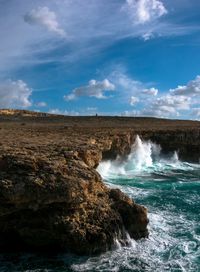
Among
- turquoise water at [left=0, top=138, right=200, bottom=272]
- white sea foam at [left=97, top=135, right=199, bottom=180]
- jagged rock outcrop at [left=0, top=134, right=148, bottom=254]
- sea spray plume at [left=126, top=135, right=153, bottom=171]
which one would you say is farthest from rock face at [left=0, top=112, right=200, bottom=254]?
sea spray plume at [left=126, top=135, right=153, bottom=171]

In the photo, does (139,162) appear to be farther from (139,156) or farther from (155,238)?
(155,238)

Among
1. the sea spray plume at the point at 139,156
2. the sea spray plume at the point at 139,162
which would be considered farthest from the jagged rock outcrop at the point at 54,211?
the sea spray plume at the point at 139,156

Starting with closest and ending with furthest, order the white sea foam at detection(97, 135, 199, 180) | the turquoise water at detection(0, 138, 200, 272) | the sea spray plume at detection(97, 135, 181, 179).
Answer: the turquoise water at detection(0, 138, 200, 272) → the white sea foam at detection(97, 135, 199, 180) → the sea spray plume at detection(97, 135, 181, 179)

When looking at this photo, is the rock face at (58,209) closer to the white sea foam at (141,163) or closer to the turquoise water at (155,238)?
the turquoise water at (155,238)

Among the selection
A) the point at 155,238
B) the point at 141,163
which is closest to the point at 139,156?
the point at 141,163

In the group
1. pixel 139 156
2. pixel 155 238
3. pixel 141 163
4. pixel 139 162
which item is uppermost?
pixel 139 156

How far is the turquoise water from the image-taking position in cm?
1573

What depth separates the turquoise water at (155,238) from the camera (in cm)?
1573

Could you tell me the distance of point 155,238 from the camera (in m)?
18.5

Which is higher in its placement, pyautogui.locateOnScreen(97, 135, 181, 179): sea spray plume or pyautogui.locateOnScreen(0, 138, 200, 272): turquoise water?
pyautogui.locateOnScreen(97, 135, 181, 179): sea spray plume

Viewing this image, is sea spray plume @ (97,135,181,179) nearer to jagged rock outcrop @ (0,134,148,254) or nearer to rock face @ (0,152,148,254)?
jagged rock outcrop @ (0,134,148,254)

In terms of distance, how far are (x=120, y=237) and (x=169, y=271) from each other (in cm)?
269

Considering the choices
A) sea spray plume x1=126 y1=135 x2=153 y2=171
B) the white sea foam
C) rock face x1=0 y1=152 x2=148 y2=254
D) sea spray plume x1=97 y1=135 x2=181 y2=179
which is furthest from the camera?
sea spray plume x1=126 y1=135 x2=153 y2=171

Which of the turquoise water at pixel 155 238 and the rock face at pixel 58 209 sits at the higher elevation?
the rock face at pixel 58 209
